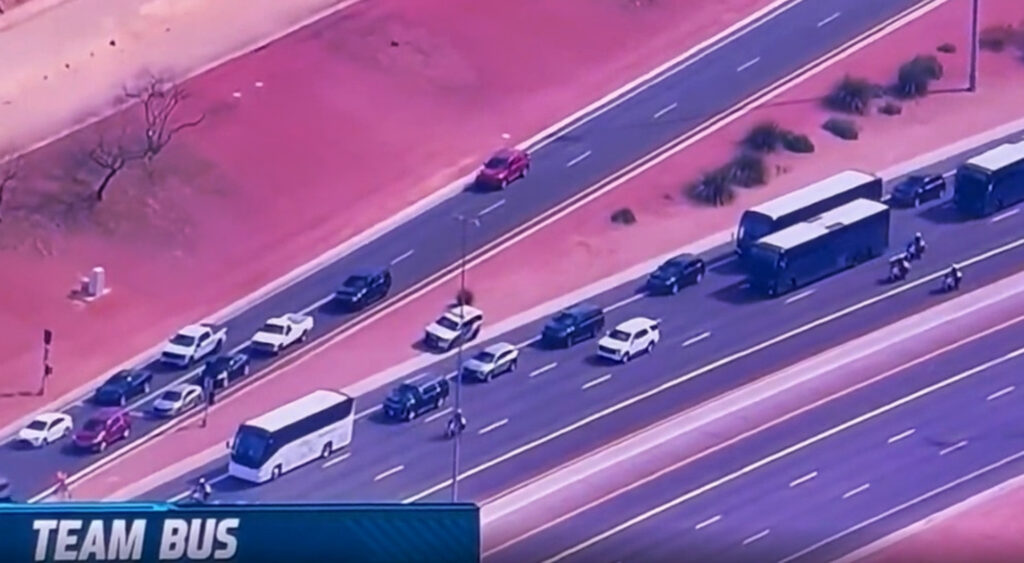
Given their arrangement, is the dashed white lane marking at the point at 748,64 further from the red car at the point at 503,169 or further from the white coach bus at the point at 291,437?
the white coach bus at the point at 291,437

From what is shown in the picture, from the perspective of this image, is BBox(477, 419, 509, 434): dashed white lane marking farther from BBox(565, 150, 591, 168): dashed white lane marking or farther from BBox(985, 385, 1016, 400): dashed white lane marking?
BBox(565, 150, 591, 168): dashed white lane marking

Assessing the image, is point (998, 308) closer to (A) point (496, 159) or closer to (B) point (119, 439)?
(A) point (496, 159)

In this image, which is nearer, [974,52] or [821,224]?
[821,224]

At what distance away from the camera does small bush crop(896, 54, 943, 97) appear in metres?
63.5

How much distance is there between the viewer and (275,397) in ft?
157

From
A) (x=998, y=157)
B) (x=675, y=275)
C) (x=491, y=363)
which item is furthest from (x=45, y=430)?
(x=998, y=157)

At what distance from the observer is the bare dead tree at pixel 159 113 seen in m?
57.8

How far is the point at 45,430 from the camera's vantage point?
150 feet

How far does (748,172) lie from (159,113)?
46.8ft

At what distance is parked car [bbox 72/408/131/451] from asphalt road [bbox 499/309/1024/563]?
8.45 metres

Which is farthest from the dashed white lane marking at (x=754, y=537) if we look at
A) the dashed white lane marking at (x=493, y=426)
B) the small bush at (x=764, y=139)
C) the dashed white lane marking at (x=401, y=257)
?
the small bush at (x=764, y=139)

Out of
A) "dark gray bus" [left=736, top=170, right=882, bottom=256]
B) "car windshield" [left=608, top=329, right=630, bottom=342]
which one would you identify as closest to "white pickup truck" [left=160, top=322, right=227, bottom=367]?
"car windshield" [left=608, top=329, right=630, bottom=342]

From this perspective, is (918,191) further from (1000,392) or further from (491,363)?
(491,363)

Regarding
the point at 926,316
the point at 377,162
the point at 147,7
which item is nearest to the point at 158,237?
the point at 377,162
